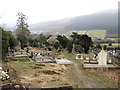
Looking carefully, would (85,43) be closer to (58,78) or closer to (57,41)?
(57,41)

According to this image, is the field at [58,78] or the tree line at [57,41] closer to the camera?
the field at [58,78]

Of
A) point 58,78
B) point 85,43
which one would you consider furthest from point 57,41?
point 58,78

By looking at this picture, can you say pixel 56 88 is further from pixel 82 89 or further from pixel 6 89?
pixel 6 89

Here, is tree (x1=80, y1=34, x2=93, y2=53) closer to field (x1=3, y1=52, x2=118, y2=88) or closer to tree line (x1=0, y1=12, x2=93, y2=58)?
tree line (x1=0, y1=12, x2=93, y2=58)

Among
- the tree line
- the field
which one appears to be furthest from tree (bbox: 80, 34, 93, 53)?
the field

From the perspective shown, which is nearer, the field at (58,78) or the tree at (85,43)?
the field at (58,78)

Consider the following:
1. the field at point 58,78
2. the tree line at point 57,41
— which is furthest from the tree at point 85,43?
the field at point 58,78

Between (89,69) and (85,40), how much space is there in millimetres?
20605

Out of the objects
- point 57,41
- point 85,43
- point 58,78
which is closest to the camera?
point 58,78

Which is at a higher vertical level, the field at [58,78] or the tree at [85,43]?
the tree at [85,43]

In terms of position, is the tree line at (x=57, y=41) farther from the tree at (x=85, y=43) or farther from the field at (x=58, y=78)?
the field at (x=58, y=78)

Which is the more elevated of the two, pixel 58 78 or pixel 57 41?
pixel 57 41

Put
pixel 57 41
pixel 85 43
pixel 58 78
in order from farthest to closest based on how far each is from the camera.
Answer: pixel 57 41 → pixel 85 43 → pixel 58 78

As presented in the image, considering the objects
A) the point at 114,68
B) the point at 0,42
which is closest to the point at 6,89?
the point at 0,42
